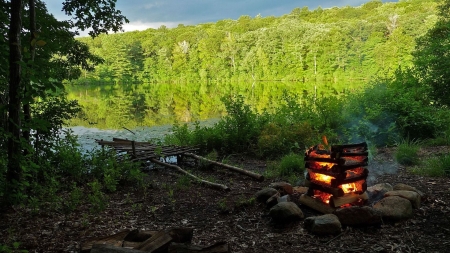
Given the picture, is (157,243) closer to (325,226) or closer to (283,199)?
(325,226)

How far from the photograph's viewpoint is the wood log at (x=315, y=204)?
483 centimetres

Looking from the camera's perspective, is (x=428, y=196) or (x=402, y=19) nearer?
(x=428, y=196)

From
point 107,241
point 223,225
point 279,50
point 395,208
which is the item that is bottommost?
point 223,225

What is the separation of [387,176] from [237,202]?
11.2 ft

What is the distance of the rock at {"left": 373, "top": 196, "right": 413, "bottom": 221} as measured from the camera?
4.48 metres

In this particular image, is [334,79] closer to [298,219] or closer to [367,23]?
[367,23]

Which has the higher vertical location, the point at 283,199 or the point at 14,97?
the point at 14,97

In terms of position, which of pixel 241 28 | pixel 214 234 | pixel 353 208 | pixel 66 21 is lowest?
pixel 214 234

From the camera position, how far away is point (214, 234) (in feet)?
14.7

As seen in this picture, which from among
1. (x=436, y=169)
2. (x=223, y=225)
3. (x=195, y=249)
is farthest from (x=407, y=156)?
(x=195, y=249)

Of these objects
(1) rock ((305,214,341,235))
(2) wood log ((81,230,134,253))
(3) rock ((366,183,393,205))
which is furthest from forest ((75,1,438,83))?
(1) rock ((305,214,341,235))

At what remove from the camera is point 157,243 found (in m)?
3.28

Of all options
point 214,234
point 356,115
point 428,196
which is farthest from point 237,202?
point 356,115

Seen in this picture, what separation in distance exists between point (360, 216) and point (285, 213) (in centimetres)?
98
